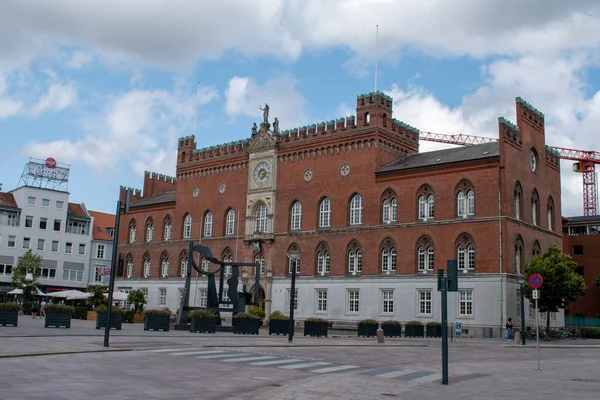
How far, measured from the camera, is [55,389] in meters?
12.9

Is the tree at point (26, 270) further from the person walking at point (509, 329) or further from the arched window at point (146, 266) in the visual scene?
the person walking at point (509, 329)

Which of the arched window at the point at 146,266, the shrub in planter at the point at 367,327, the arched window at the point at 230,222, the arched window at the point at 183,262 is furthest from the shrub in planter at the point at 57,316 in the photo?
the arched window at the point at 146,266

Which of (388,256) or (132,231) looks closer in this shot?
(388,256)

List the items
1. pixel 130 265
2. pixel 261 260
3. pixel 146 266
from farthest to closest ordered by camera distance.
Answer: pixel 130 265
pixel 146 266
pixel 261 260

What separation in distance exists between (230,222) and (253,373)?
4837cm

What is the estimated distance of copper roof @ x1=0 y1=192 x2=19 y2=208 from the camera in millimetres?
79469

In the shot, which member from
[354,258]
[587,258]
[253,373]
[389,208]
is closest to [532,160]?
[389,208]

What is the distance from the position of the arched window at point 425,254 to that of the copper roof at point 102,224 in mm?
50591

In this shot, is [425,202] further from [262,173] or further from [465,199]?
[262,173]

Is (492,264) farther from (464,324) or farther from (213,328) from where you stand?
(213,328)

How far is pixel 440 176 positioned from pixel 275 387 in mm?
37904

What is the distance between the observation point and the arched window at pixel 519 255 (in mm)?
48594

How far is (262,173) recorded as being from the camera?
63156 mm

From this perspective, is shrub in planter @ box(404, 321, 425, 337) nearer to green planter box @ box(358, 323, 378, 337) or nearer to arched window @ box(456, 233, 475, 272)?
green planter box @ box(358, 323, 378, 337)
